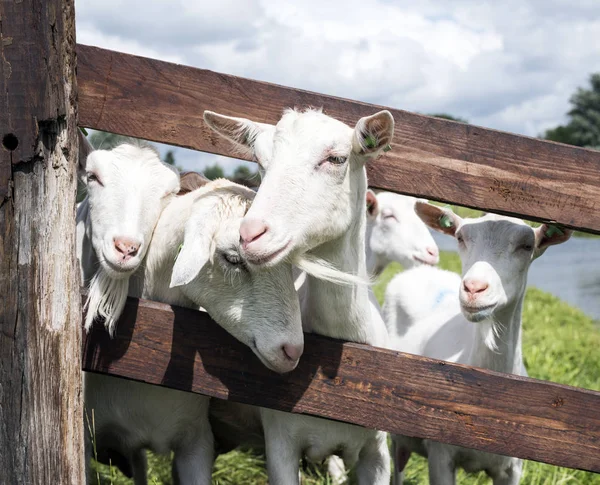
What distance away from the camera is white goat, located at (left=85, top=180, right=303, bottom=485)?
280 centimetres

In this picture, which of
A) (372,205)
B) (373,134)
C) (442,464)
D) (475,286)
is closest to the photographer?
(373,134)

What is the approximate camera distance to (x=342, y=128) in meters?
2.78

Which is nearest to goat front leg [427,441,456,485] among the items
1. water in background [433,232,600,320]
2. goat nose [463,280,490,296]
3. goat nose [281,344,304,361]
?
goat nose [463,280,490,296]

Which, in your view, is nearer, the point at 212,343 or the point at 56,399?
the point at 56,399

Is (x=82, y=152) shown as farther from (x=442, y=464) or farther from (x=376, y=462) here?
(x=442, y=464)

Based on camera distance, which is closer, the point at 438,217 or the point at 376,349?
the point at 376,349

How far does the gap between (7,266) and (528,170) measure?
1830mm

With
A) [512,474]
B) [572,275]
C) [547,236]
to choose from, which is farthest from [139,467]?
[572,275]

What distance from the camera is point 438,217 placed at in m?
4.14

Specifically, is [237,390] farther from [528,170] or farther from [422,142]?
[528,170]

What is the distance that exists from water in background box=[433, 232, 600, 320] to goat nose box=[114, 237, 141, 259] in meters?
6.93

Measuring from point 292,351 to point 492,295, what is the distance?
4.08 feet

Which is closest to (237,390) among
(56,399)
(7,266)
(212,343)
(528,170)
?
(212,343)

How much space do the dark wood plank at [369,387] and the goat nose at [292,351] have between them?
0.36 feet
